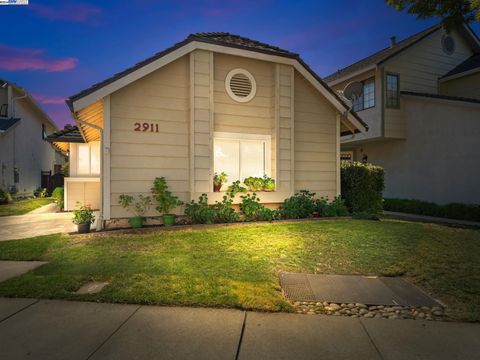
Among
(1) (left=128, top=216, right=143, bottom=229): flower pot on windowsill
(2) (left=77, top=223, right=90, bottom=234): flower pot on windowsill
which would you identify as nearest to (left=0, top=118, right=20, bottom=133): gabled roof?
(2) (left=77, top=223, right=90, bottom=234): flower pot on windowsill

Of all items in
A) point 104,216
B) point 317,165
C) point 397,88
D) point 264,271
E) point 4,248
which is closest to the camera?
point 264,271

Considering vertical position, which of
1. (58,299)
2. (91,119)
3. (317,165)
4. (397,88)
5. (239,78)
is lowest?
(58,299)

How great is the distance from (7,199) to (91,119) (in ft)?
32.5

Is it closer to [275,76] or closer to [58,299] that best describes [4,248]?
[58,299]

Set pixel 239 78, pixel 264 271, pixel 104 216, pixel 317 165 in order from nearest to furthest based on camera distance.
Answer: pixel 264 271 < pixel 104 216 < pixel 239 78 < pixel 317 165

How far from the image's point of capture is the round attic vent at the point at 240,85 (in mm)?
8766

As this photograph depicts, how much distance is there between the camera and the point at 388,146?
15.9 metres

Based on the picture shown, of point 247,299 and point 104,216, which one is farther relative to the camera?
point 104,216

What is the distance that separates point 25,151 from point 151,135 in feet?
55.8

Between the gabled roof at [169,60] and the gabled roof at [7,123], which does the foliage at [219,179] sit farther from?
the gabled roof at [7,123]

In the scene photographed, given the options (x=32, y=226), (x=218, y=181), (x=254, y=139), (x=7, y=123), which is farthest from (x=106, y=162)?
(x=7, y=123)

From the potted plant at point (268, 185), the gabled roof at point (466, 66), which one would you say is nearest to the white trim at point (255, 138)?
the potted plant at point (268, 185)

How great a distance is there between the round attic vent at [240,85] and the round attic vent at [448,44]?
43.6ft

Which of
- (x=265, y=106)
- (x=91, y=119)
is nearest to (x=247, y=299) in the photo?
(x=265, y=106)
